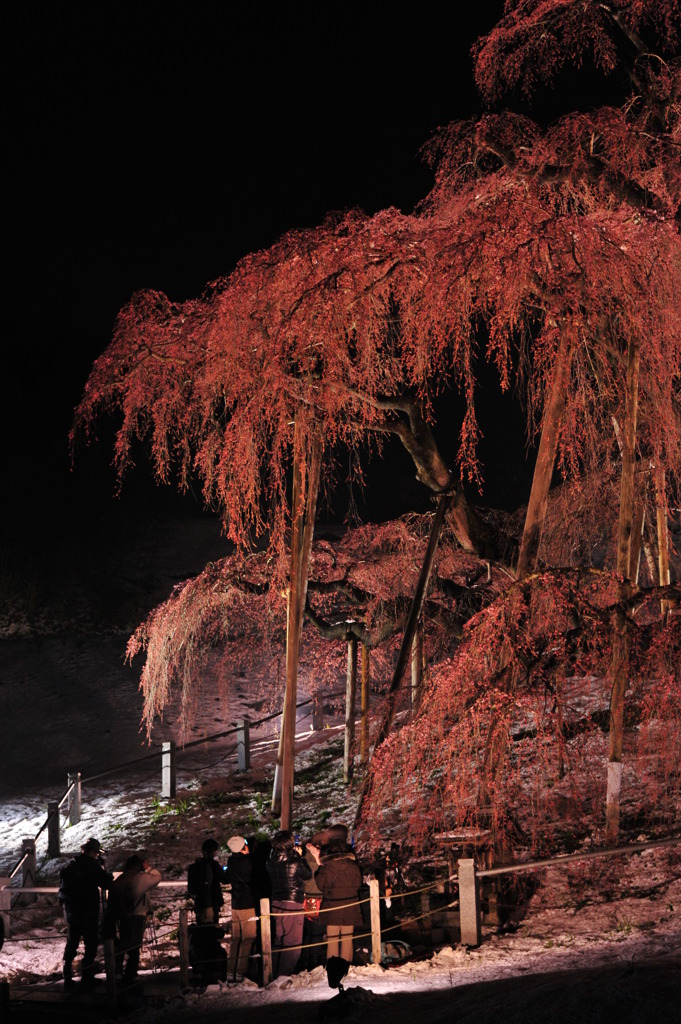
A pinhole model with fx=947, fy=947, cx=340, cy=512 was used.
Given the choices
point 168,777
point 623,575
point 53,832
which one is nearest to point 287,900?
point 623,575

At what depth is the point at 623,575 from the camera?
882cm

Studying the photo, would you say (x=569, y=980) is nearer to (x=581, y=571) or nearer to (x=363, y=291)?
(x=581, y=571)

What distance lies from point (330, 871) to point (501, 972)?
1357mm

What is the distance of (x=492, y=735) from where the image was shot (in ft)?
23.0

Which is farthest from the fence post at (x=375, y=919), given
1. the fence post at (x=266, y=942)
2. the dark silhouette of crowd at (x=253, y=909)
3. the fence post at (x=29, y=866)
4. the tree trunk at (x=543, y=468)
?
the fence post at (x=29, y=866)

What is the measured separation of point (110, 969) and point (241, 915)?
3.36 ft

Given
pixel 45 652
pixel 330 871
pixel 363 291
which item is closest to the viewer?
pixel 330 871

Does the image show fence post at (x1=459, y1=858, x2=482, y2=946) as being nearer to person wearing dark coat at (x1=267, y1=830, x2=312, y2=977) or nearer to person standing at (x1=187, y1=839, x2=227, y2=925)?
person wearing dark coat at (x1=267, y1=830, x2=312, y2=977)

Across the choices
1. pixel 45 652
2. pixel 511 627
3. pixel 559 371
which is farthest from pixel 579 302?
pixel 45 652

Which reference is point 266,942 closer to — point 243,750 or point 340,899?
point 340,899

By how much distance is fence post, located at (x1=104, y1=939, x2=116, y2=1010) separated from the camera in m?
6.95

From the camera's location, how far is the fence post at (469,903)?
7023 millimetres

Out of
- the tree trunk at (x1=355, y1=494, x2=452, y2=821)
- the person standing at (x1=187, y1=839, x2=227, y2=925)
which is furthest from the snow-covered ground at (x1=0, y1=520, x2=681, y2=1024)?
the tree trunk at (x1=355, y1=494, x2=452, y2=821)

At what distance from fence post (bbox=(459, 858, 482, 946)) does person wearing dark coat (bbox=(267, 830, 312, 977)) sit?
3.83 ft
